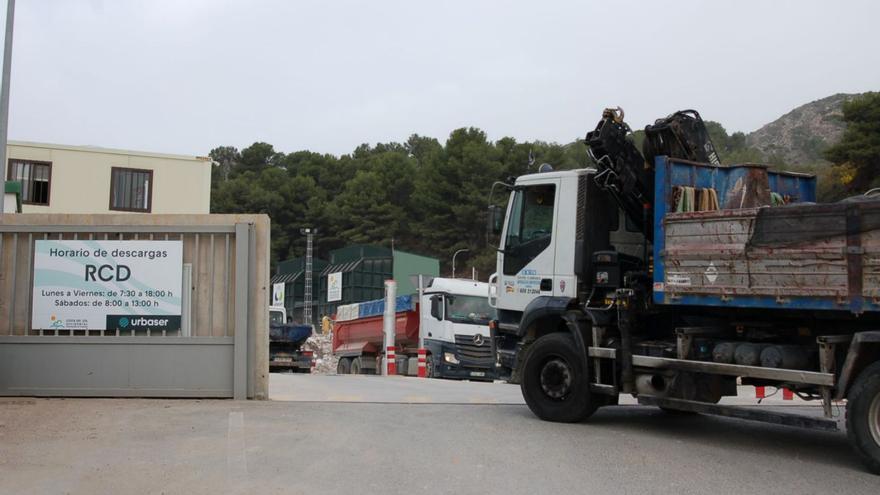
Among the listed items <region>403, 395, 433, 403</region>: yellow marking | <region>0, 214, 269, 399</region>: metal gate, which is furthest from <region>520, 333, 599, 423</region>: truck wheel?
<region>0, 214, 269, 399</region>: metal gate

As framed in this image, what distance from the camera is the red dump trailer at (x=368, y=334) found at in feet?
84.7

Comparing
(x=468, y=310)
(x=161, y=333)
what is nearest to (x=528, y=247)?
(x=161, y=333)

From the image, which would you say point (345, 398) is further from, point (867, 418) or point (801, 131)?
point (801, 131)

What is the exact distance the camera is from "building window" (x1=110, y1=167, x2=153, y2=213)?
3100 cm

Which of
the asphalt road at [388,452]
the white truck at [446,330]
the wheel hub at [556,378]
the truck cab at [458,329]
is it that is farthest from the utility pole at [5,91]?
the truck cab at [458,329]

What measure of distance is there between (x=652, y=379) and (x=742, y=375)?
1.30 meters

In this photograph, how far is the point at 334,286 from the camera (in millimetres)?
58844

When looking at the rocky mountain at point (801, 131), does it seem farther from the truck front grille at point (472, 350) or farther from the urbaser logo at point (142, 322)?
the urbaser logo at point (142, 322)

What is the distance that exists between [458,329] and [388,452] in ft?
49.3

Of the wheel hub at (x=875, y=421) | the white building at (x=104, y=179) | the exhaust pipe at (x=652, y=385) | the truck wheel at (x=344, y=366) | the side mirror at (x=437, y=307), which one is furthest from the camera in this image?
the white building at (x=104, y=179)

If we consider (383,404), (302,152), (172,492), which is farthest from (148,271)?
(302,152)

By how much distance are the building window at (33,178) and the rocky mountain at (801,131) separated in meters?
96.5

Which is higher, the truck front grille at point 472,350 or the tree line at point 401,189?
the tree line at point 401,189

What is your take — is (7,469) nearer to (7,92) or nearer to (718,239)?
(718,239)
